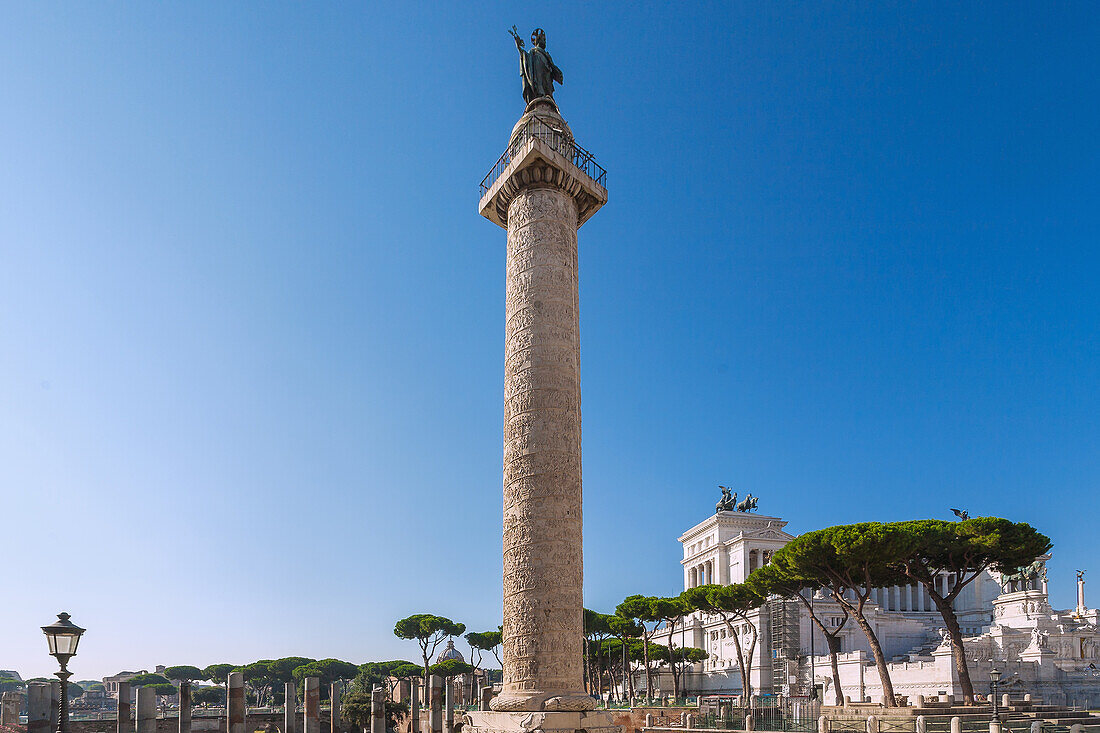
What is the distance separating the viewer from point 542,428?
16.9 meters

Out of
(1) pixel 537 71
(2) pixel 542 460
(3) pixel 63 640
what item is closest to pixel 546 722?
(2) pixel 542 460

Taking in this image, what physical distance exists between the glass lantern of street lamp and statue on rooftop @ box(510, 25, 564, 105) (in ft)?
48.5

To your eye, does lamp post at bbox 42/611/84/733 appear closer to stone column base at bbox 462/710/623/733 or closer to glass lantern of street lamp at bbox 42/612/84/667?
glass lantern of street lamp at bbox 42/612/84/667

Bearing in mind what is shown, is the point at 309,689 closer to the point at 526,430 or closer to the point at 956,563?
the point at 526,430

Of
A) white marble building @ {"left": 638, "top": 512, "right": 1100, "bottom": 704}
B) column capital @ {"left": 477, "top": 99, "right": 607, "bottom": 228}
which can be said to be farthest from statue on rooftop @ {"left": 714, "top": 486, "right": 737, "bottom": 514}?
column capital @ {"left": 477, "top": 99, "right": 607, "bottom": 228}

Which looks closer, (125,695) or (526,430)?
(526,430)

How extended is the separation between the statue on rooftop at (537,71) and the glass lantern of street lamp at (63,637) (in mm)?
14781

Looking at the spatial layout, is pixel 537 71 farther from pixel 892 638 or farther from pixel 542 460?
pixel 892 638

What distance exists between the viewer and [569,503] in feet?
54.6

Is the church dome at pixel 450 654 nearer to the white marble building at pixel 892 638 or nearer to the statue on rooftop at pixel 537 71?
the white marble building at pixel 892 638

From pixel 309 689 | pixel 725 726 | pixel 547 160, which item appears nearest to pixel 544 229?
pixel 547 160

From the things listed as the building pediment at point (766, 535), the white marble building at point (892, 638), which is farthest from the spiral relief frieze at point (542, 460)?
the building pediment at point (766, 535)

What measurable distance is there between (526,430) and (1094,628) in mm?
46582

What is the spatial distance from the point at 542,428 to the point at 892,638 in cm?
5340
